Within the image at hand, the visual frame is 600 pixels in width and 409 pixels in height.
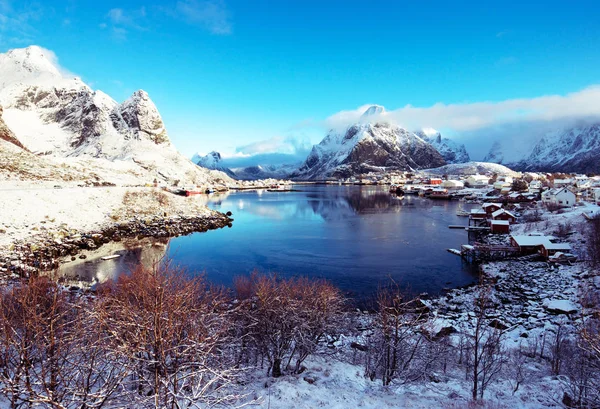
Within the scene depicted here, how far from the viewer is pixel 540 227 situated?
3400 cm

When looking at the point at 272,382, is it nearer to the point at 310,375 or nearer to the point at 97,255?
the point at 310,375

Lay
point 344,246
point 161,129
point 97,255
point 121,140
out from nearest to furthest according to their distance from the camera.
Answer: point 97,255 → point 344,246 → point 121,140 → point 161,129

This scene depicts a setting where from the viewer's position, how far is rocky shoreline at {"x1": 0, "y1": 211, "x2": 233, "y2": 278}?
65.6 ft

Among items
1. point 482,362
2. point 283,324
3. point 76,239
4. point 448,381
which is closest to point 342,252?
point 482,362

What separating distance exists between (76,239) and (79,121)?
116 meters

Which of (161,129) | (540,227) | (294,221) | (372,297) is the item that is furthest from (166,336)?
(161,129)

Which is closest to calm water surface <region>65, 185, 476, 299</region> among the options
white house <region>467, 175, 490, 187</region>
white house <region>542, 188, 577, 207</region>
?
white house <region>542, 188, 577, 207</region>

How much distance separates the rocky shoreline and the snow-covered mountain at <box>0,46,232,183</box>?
212 feet

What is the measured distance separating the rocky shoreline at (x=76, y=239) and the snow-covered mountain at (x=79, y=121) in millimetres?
64468

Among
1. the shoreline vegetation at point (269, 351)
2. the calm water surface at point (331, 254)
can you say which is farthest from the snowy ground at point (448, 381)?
the calm water surface at point (331, 254)

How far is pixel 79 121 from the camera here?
120 metres

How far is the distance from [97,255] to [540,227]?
4151cm

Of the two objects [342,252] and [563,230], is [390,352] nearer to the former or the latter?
[342,252]

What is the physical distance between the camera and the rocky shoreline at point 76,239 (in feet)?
65.6
